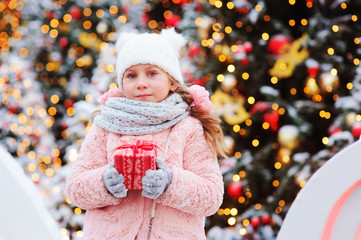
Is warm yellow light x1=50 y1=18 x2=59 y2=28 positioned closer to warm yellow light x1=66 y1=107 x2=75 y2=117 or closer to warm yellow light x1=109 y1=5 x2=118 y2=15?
warm yellow light x1=109 y1=5 x2=118 y2=15

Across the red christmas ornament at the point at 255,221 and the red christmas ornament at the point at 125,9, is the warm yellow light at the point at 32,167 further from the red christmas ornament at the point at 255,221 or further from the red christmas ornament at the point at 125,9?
the red christmas ornament at the point at 255,221

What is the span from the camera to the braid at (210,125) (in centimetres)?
117

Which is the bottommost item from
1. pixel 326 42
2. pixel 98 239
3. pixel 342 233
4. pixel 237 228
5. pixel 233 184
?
pixel 237 228

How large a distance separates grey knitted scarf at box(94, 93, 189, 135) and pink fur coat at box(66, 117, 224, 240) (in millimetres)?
21

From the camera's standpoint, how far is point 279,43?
7.98 feet

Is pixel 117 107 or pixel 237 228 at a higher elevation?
pixel 117 107

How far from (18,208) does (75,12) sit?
2.70 meters

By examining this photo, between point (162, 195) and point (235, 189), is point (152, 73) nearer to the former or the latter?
point (162, 195)

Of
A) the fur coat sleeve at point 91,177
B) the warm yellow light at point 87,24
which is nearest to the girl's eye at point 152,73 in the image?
the fur coat sleeve at point 91,177

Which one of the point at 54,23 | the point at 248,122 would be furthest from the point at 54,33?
the point at 248,122

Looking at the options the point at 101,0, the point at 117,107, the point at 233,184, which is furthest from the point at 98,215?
the point at 101,0

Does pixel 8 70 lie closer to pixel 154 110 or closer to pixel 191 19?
pixel 191 19

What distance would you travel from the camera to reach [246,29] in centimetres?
259

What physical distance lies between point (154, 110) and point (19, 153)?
2.45 metres
